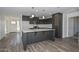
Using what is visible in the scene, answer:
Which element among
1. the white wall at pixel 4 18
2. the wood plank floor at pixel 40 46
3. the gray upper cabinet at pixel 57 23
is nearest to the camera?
the white wall at pixel 4 18

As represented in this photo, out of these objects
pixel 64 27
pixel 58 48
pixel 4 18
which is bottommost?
pixel 58 48

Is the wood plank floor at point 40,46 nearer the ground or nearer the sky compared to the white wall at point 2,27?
nearer the ground

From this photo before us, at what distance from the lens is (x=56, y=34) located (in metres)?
2.27

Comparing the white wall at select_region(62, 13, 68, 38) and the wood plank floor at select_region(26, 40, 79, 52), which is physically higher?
the white wall at select_region(62, 13, 68, 38)

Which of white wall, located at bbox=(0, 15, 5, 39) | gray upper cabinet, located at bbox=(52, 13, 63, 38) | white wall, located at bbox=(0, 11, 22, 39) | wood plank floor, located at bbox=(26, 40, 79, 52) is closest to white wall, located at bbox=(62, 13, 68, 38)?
gray upper cabinet, located at bbox=(52, 13, 63, 38)

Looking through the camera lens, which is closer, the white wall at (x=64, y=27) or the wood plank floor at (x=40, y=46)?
the wood plank floor at (x=40, y=46)

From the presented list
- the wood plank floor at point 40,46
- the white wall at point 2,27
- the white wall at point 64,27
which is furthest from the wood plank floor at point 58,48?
the white wall at point 2,27

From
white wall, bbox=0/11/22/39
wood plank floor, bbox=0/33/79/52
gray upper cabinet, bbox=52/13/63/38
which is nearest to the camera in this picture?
white wall, bbox=0/11/22/39

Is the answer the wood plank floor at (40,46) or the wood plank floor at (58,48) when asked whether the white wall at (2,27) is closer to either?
the wood plank floor at (40,46)

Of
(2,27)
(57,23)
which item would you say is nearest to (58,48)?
(57,23)

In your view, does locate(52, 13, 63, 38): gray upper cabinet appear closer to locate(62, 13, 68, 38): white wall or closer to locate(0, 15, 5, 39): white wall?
locate(62, 13, 68, 38): white wall

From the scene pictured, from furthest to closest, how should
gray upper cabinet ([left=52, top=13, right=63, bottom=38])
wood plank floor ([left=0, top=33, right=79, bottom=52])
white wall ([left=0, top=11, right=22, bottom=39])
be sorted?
gray upper cabinet ([left=52, top=13, right=63, bottom=38]) → wood plank floor ([left=0, top=33, right=79, bottom=52]) → white wall ([left=0, top=11, right=22, bottom=39])

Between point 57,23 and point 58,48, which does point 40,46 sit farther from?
point 57,23
